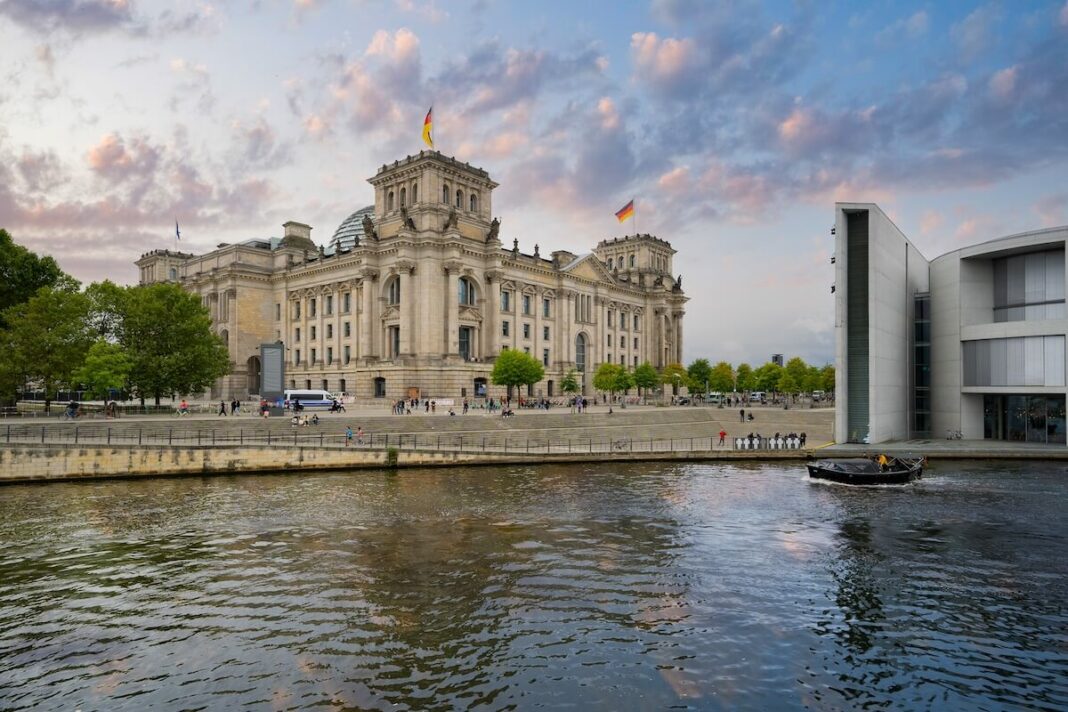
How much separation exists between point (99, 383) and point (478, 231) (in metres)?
51.4

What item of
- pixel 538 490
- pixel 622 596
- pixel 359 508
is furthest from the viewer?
pixel 538 490

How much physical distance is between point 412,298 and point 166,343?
98.8 ft

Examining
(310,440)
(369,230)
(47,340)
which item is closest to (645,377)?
(369,230)

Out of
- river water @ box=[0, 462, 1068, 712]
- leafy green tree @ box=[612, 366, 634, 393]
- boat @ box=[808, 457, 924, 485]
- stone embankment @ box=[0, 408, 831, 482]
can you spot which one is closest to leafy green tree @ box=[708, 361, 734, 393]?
leafy green tree @ box=[612, 366, 634, 393]

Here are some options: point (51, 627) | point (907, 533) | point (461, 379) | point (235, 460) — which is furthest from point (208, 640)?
point (461, 379)

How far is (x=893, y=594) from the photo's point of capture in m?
20.0

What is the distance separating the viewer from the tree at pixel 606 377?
98.6 m

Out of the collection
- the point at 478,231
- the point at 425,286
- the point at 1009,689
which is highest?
the point at 478,231

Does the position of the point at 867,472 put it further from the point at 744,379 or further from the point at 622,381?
the point at 744,379

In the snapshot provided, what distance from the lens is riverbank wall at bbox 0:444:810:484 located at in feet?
129

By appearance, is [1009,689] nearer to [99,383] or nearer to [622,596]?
[622,596]

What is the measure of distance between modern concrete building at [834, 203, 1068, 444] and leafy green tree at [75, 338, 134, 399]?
6235cm

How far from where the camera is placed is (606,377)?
9931 centimetres

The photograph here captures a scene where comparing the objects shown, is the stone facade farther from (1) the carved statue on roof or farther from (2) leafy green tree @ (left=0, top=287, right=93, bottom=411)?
(2) leafy green tree @ (left=0, top=287, right=93, bottom=411)
